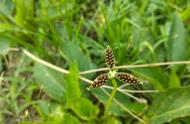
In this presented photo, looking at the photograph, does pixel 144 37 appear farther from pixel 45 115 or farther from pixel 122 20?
pixel 45 115

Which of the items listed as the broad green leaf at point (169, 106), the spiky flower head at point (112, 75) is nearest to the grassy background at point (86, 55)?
the broad green leaf at point (169, 106)

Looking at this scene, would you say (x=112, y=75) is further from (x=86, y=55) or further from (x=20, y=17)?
(x=20, y=17)

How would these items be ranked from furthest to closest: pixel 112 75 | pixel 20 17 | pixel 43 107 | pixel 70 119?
pixel 20 17, pixel 43 107, pixel 70 119, pixel 112 75

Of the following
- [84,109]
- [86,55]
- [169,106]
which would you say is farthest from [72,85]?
[169,106]

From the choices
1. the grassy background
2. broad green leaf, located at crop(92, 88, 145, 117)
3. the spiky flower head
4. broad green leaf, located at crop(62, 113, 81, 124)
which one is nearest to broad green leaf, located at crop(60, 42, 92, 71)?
the grassy background

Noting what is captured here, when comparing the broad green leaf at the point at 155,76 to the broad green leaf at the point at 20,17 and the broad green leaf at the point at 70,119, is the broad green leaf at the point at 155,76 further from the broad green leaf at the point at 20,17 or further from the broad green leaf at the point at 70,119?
the broad green leaf at the point at 20,17
